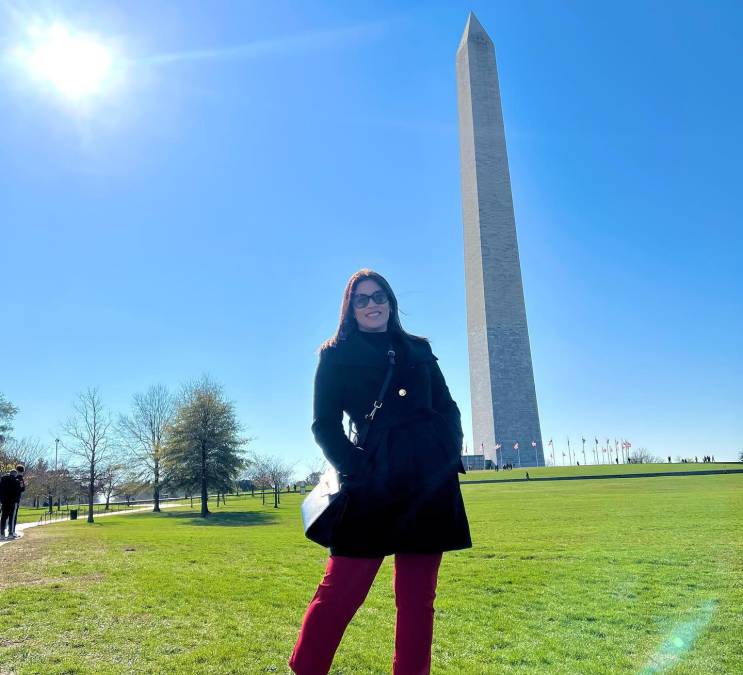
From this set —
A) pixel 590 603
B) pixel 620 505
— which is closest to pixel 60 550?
pixel 590 603

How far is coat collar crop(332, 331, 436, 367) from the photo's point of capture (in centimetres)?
260

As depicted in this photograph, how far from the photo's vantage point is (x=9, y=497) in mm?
14547

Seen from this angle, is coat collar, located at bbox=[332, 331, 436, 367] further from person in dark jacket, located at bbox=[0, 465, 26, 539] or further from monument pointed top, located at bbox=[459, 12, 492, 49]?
monument pointed top, located at bbox=[459, 12, 492, 49]

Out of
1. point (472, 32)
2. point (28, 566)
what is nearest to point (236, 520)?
point (28, 566)

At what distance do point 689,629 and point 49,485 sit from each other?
53639 millimetres

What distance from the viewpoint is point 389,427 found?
2.45 metres

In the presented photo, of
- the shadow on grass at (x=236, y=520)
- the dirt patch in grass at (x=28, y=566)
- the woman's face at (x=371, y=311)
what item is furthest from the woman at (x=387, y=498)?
the shadow on grass at (x=236, y=520)

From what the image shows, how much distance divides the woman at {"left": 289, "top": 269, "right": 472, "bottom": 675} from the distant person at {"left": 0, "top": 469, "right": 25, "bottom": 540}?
47.7 ft

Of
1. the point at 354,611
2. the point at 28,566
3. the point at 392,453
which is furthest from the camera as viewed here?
the point at 28,566

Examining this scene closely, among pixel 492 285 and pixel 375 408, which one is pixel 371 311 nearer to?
pixel 375 408

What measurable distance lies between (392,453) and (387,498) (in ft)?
0.62

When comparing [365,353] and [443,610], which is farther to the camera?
[443,610]

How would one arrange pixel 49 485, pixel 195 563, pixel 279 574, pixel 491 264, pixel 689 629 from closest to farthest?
pixel 689 629
pixel 279 574
pixel 195 563
pixel 49 485
pixel 491 264

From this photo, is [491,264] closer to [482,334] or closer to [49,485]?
[482,334]
